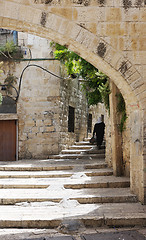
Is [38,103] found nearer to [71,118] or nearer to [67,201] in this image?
[71,118]

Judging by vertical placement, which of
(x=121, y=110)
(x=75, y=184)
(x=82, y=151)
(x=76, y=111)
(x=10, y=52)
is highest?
(x=10, y=52)

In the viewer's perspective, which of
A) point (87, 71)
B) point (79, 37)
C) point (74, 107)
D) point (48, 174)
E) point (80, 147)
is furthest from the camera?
point (74, 107)

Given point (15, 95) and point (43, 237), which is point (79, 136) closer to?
point (15, 95)

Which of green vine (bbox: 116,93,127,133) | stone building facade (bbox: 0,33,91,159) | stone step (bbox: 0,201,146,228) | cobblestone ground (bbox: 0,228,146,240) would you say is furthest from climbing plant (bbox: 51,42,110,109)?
cobblestone ground (bbox: 0,228,146,240)

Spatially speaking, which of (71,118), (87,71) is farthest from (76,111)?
(87,71)

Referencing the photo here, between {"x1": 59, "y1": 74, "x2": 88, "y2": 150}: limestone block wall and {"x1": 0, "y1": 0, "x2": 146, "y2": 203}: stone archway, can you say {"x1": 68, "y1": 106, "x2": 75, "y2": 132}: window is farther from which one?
{"x1": 0, "y1": 0, "x2": 146, "y2": 203}: stone archway

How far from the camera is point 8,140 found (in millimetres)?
10672

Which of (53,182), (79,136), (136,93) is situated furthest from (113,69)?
(79,136)

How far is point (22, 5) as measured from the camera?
414 cm

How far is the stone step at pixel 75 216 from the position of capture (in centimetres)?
396

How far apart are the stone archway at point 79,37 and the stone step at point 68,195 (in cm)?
48

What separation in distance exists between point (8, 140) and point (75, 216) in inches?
277

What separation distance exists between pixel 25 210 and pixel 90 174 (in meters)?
2.78

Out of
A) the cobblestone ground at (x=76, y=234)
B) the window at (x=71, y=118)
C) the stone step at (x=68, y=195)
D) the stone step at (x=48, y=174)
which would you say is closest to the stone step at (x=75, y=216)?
the cobblestone ground at (x=76, y=234)
